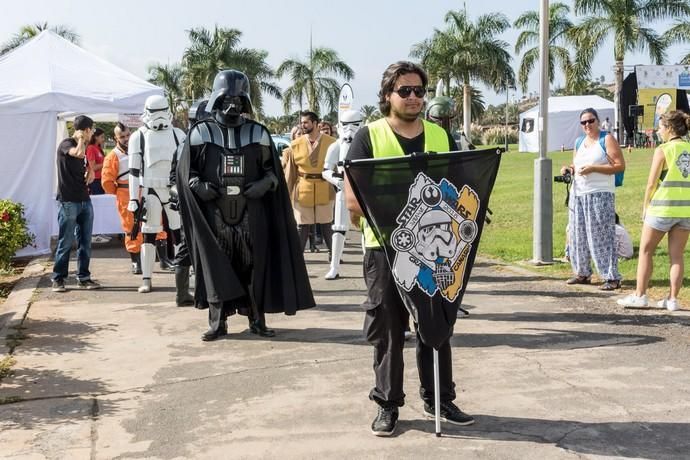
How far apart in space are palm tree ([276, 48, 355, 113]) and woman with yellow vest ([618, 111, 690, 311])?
4038 centimetres

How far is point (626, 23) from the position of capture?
125ft

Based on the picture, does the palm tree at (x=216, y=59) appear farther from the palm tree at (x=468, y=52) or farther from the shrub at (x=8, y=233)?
the shrub at (x=8, y=233)

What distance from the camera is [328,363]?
572 centimetres

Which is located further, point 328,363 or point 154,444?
point 328,363

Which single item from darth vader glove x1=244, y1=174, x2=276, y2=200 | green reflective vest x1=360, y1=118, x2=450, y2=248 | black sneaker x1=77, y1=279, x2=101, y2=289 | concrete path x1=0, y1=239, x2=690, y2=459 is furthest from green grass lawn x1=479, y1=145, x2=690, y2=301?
black sneaker x1=77, y1=279, x2=101, y2=289

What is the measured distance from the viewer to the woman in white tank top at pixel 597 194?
8109 millimetres

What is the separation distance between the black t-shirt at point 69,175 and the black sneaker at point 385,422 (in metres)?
5.95

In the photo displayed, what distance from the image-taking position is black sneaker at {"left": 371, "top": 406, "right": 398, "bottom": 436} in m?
4.21

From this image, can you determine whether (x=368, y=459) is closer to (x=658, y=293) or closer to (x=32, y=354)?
(x=32, y=354)

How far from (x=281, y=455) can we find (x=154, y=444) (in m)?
0.72

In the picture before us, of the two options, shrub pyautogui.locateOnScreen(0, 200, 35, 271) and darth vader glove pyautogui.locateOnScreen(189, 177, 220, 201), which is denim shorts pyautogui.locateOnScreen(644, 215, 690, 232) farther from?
shrub pyautogui.locateOnScreen(0, 200, 35, 271)

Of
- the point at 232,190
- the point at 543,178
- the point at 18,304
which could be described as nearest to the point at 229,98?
the point at 232,190

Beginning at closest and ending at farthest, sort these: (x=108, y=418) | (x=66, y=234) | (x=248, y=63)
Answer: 1. (x=108, y=418)
2. (x=66, y=234)
3. (x=248, y=63)

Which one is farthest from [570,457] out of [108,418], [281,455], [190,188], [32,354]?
[32,354]
